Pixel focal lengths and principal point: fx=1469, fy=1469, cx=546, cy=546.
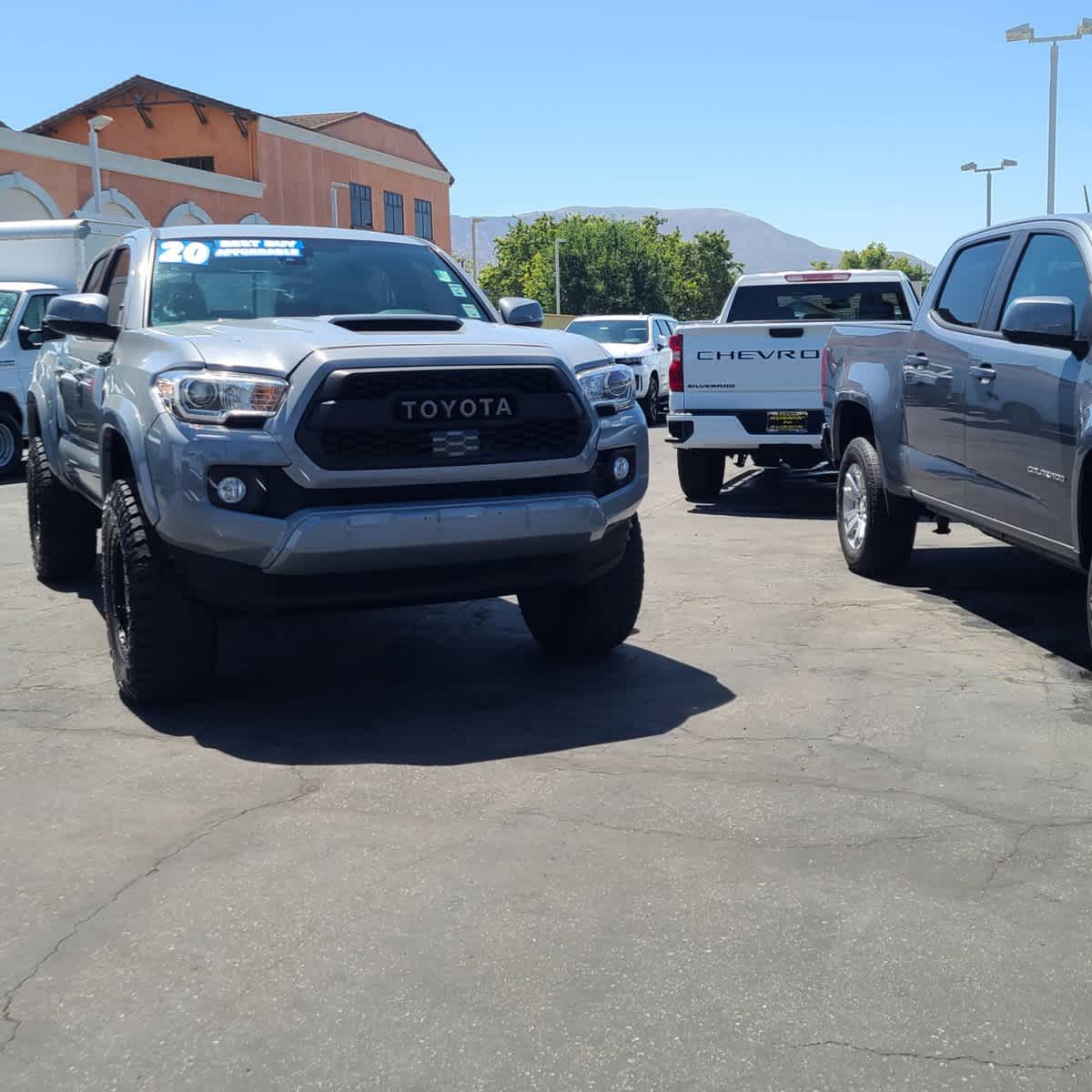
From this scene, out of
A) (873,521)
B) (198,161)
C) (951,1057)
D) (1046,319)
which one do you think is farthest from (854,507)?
(198,161)

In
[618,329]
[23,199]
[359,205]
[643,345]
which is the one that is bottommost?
[643,345]

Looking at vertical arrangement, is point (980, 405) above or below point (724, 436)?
above

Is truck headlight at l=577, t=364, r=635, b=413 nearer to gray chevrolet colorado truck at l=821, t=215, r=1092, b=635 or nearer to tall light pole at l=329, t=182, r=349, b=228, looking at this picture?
gray chevrolet colorado truck at l=821, t=215, r=1092, b=635

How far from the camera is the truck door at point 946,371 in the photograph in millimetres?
7043

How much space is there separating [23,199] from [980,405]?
31.6 metres

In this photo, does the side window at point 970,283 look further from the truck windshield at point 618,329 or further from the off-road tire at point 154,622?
the truck windshield at point 618,329

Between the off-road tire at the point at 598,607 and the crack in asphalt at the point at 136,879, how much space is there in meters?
1.69

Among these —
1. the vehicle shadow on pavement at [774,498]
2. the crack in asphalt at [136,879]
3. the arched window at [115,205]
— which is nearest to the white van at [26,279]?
the vehicle shadow on pavement at [774,498]

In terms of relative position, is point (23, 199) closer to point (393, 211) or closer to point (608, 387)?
point (393, 211)

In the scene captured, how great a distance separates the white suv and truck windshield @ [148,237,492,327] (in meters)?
16.7

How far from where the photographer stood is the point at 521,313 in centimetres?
695

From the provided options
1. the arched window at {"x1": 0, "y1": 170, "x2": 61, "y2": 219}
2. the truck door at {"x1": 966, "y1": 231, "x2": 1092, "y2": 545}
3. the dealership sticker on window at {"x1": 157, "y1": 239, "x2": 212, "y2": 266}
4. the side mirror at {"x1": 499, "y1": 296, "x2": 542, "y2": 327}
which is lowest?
the truck door at {"x1": 966, "y1": 231, "x2": 1092, "y2": 545}

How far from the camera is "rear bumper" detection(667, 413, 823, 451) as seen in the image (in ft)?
38.7

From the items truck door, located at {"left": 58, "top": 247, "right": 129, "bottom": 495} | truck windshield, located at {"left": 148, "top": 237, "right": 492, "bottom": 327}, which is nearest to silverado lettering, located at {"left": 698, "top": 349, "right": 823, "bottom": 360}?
truck windshield, located at {"left": 148, "top": 237, "right": 492, "bottom": 327}
